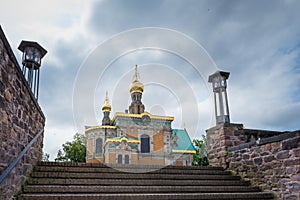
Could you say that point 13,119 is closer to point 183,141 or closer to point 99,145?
point 99,145

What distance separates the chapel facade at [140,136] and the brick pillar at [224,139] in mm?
16337

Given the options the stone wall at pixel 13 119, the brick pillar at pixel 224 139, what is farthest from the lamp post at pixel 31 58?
the brick pillar at pixel 224 139

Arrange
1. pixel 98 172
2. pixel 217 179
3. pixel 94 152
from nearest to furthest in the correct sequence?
pixel 98 172 → pixel 217 179 → pixel 94 152

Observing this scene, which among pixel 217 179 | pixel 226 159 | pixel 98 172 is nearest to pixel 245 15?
pixel 226 159

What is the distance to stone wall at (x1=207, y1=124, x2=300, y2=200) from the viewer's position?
4.01 meters

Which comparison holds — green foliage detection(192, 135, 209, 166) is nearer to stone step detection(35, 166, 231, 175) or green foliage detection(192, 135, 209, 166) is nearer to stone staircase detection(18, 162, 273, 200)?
stone step detection(35, 166, 231, 175)

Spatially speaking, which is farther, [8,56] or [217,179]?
[217,179]

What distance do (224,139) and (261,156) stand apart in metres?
1.03

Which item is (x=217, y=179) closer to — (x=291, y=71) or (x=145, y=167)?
(x=145, y=167)

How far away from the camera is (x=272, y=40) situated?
642cm

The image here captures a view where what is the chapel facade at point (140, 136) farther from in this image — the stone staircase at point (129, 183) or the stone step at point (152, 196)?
the stone step at point (152, 196)

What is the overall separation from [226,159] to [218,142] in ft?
1.45

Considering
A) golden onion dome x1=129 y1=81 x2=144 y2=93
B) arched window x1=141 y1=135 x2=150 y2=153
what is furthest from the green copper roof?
golden onion dome x1=129 y1=81 x2=144 y2=93

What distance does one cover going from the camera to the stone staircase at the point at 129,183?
11.7 feet
